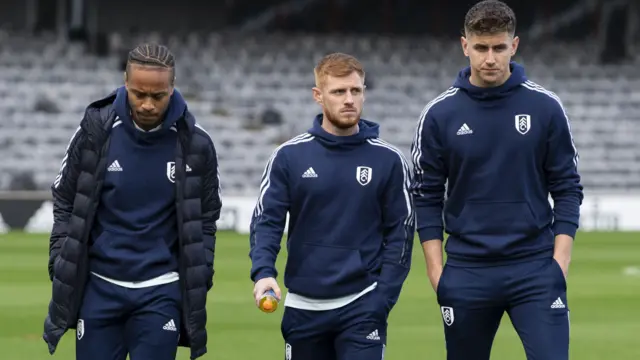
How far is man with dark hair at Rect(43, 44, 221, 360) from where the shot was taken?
5.54 m

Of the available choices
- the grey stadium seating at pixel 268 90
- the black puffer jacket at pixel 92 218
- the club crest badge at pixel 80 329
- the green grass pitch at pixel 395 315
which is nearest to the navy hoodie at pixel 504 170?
the black puffer jacket at pixel 92 218

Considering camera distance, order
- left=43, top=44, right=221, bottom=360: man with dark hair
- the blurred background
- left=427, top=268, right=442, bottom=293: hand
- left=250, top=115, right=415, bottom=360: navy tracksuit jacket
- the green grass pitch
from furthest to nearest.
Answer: the blurred background
the green grass pitch
left=427, top=268, right=442, bottom=293: hand
left=250, top=115, right=415, bottom=360: navy tracksuit jacket
left=43, top=44, right=221, bottom=360: man with dark hair

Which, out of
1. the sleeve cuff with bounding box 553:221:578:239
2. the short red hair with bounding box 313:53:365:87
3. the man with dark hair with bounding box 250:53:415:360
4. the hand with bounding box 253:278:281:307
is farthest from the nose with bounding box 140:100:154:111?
the sleeve cuff with bounding box 553:221:578:239

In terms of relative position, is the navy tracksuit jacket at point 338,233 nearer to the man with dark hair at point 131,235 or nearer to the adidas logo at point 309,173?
the adidas logo at point 309,173

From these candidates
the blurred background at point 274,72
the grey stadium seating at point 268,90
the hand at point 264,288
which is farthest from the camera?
the grey stadium seating at point 268,90

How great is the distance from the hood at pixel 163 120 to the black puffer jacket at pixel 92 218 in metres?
0.04

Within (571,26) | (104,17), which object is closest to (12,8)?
(104,17)

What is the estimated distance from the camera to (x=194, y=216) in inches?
220

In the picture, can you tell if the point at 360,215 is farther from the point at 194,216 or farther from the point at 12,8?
the point at 12,8

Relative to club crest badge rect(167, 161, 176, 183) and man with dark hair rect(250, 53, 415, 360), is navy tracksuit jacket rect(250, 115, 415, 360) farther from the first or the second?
club crest badge rect(167, 161, 176, 183)

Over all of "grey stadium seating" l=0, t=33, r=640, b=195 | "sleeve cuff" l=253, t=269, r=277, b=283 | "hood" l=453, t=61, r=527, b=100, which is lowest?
"grey stadium seating" l=0, t=33, r=640, b=195

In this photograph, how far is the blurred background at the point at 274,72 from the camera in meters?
25.9

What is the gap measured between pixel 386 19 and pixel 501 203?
1147 inches

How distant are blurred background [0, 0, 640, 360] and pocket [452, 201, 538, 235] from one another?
14409 millimetres
